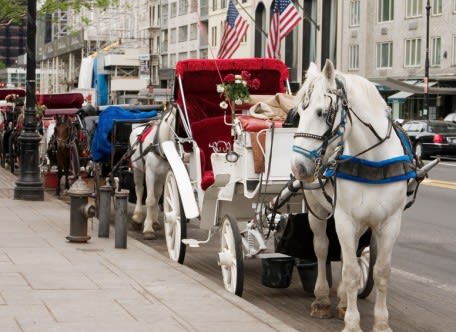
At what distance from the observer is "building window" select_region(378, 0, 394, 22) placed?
66.7m

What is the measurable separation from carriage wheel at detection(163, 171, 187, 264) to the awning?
50.5m

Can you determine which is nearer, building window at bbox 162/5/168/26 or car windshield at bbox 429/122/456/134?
car windshield at bbox 429/122/456/134

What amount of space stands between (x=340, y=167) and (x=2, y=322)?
297cm

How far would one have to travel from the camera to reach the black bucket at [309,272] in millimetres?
10695

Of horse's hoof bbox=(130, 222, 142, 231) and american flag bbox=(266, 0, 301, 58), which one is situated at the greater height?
american flag bbox=(266, 0, 301, 58)

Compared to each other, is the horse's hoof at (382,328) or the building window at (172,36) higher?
the building window at (172,36)

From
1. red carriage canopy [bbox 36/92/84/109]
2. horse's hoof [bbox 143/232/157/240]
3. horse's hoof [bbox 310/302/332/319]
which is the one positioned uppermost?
red carriage canopy [bbox 36/92/84/109]

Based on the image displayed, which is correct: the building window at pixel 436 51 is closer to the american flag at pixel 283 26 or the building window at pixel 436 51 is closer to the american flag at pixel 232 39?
the american flag at pixel 283 26

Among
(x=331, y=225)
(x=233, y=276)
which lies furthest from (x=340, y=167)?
(x=233, y=276)

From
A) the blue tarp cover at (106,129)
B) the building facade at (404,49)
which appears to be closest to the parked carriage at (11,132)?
the blue tarp cover at (106,129)

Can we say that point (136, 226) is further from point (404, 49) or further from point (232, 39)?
point (404, 49)

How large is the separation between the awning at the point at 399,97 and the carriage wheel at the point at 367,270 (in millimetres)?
52604

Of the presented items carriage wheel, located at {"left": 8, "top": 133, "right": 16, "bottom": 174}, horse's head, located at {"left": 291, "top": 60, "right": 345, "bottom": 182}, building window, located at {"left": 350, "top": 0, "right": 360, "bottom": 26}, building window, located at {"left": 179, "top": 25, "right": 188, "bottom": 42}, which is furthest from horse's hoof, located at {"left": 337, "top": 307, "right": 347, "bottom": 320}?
building window, located at {"left": 179, "top": 25, "right": 188, "bottom": 42}

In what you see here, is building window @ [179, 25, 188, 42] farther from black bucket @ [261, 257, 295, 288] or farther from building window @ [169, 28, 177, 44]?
black bucket @ [261, 257, 295, 288]
